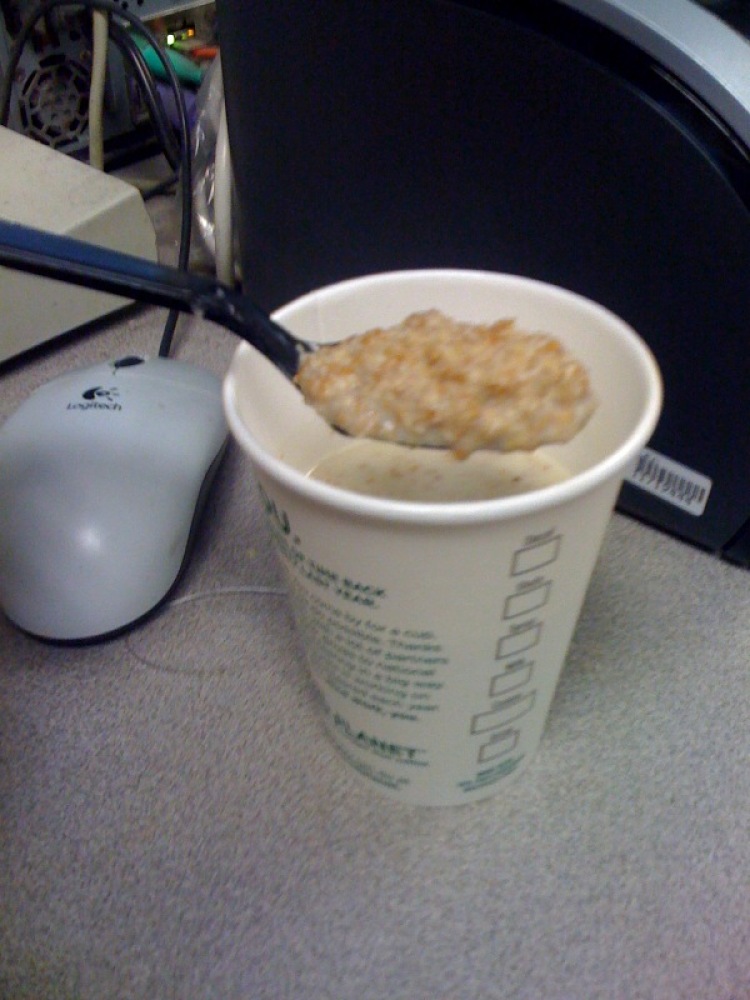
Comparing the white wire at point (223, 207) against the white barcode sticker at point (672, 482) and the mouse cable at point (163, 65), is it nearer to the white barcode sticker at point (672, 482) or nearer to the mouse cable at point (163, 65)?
the mouse cable at point (163, 65)

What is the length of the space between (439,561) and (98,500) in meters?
0.24

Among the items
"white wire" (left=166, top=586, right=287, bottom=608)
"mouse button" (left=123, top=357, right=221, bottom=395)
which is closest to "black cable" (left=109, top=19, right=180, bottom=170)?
"mouse button" (left=123, top=357, right=221, bottom=395)

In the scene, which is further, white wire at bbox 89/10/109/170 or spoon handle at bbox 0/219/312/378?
white wire at bbox 89/10/109/170

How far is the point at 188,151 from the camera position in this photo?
63 centimetres

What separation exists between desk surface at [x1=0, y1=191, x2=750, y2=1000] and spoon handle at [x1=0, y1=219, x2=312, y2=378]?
0.20 metres

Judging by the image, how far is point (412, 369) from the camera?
0.85ft

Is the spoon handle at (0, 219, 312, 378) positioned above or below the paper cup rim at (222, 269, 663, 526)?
above

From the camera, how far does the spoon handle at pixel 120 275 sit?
0.27 meters

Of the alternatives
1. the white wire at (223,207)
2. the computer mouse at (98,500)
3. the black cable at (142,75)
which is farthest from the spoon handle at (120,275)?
the black cable at (142,75)

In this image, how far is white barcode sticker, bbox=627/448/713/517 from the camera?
42 cm

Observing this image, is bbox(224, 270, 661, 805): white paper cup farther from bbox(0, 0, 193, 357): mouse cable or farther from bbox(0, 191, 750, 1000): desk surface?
bbox(0, 0, 193, 357): mouse cable

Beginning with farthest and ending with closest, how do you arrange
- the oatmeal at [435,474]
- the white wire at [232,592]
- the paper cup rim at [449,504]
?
1. the white wire at [232,592]
2. the oatmeal at [435,474]
3. the paper cup rim at [449,504]

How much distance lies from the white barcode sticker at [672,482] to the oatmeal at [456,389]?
17cm

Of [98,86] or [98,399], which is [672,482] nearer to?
[98,399]
